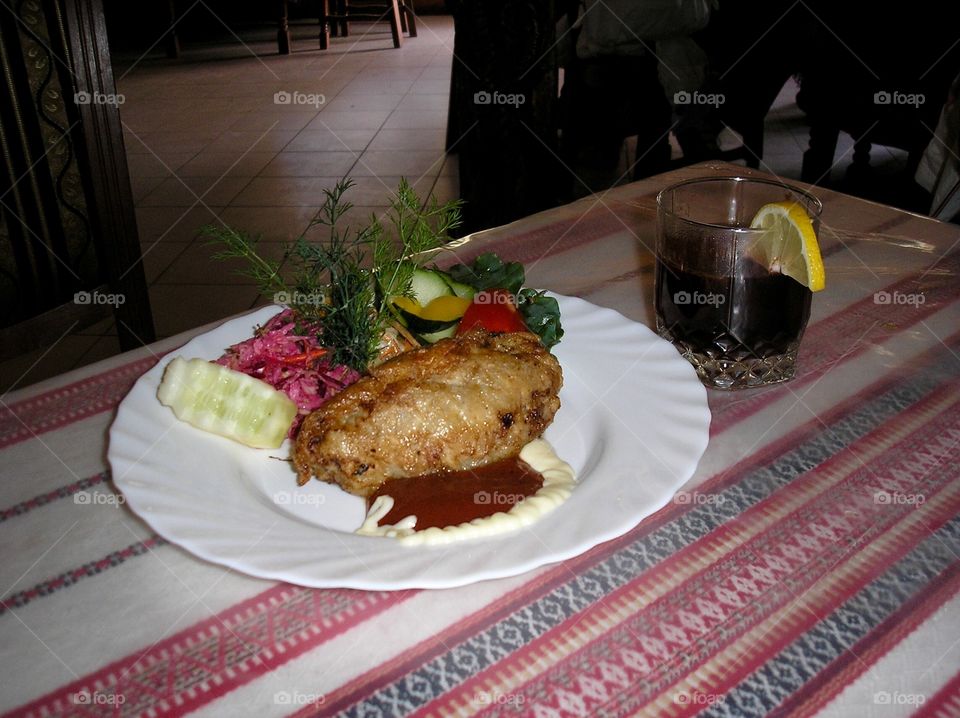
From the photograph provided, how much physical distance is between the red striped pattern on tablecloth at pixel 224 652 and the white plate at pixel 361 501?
0.06m

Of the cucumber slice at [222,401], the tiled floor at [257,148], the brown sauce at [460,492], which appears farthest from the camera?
the tiled floor at [257,148]

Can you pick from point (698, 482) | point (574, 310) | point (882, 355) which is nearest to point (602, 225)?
point (574, 310)

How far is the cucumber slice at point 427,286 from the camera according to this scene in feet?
5.17

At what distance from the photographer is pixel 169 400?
1272mm

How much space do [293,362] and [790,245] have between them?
824 millimetres

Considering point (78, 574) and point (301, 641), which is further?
point (78, 574)

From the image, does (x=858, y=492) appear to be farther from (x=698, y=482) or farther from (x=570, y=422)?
(x=570, y=422)

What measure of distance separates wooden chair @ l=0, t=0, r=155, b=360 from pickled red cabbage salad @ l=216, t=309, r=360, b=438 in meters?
0.77

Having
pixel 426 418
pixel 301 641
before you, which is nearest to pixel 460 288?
pixel 426 418

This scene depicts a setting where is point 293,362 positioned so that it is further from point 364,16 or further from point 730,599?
point 364,16

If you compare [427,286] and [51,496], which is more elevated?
[427,286]

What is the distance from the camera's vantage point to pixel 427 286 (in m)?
1.59

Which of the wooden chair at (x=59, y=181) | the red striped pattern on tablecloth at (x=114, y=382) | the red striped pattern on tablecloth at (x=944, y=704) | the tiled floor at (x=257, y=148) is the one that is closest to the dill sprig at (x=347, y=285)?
the red striped pattern on tablecloth at (x=114, y=382)

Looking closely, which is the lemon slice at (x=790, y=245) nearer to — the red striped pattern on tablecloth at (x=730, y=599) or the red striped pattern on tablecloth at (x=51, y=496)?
the red striped pattern on tablecloth at (x=730, y=599)
